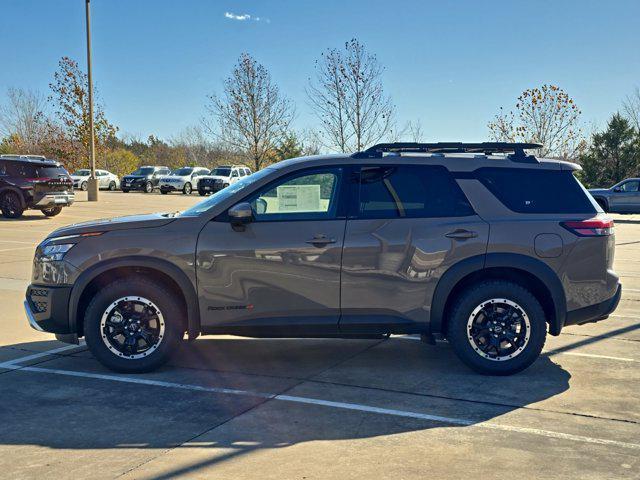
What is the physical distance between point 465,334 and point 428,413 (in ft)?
3.39

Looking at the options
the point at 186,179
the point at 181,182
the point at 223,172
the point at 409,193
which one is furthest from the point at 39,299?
the point at 186,179

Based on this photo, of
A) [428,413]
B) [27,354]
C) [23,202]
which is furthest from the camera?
[23,202]

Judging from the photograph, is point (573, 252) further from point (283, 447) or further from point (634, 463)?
point (283, 447)

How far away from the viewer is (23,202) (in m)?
20.3

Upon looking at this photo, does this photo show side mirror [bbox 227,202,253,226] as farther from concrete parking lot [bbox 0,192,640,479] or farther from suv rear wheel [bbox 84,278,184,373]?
concrete parking lot [bbox 0,192,640,479]

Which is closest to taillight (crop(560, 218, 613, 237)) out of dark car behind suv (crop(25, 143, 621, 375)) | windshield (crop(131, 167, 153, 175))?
dark car behind suv (crop(25, 143, 621, 375))

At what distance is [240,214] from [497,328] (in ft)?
7.38

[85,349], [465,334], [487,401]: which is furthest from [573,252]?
[85,349]

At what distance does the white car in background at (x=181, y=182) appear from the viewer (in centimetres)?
4222

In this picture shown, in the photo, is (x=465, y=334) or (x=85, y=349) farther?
(x=85, y=349)

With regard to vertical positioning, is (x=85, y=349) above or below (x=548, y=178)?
below

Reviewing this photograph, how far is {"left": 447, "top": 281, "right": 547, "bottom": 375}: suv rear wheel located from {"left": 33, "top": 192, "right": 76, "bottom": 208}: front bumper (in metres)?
17.6

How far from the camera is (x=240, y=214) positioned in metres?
5.39

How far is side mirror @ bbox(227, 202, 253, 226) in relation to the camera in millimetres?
5395
